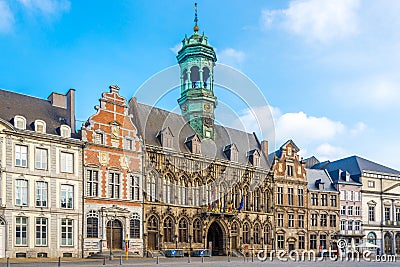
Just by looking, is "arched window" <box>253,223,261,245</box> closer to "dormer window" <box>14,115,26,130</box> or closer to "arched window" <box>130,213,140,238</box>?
"arched window" <box>130,213,140,238</box>

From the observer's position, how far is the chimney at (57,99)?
4799 centimetres

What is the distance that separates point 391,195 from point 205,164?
31441 mm

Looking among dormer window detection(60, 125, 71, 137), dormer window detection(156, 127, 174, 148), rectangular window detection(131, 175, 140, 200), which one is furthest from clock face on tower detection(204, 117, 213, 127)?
dormer window detection(60, 125, 71, 137)

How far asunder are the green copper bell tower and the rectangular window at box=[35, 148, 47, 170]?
1957 cm

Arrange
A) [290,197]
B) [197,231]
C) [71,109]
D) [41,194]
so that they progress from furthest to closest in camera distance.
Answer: [290,197], [197,231], [71,109], [41,194]

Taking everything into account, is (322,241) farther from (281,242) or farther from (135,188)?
(135,188)

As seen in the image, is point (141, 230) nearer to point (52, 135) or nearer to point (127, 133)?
point (127, 133)

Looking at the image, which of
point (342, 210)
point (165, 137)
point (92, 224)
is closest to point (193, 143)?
point (165, 137)

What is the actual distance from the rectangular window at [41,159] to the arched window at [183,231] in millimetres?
15098

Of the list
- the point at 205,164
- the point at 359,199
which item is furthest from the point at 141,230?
the point at 359,199

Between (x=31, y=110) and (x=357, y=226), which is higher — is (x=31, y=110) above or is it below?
above

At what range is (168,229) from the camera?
51344 mm

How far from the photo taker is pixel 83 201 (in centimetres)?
4516

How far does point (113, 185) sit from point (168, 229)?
753cm
